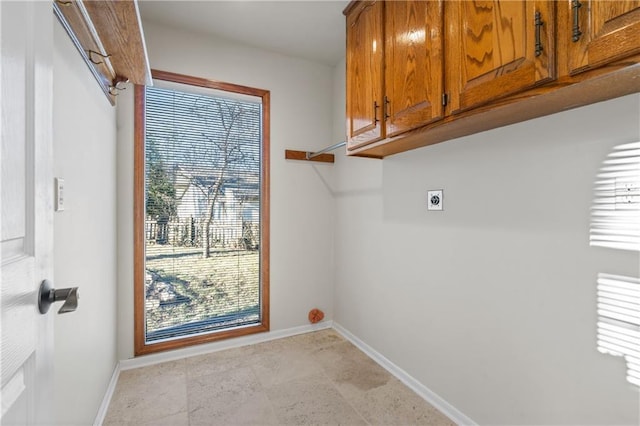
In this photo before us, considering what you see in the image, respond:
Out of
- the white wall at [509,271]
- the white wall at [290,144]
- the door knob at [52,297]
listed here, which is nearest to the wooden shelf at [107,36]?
the white wall at [290,144]

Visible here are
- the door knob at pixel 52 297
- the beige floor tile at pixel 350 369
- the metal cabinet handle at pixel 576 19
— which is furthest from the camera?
the beige floor tile at pixel 350 369

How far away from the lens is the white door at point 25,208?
51 centimetres

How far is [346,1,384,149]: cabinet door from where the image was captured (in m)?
1.75

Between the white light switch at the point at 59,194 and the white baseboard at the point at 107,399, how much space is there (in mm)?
1185

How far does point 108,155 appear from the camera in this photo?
1.89m

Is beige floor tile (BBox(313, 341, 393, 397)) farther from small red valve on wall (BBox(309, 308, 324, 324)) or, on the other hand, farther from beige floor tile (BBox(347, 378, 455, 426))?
small red valve on wall (BBox(309, 308, 324, 324))

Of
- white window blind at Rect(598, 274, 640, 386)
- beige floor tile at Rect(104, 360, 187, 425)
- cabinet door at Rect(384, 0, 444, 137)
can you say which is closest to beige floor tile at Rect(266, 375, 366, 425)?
beige floor tile at Rect(104, 360, 187, 425)

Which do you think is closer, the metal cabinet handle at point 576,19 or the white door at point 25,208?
the white door at point 25,208

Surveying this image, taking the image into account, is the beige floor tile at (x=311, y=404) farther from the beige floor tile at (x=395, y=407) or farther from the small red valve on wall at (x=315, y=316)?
the small red valve on wall at (x=315, y=316)

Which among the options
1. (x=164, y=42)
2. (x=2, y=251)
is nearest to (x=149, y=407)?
(x=2, y=251)

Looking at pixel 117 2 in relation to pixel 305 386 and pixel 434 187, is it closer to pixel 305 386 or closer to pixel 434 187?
pixel 434 187

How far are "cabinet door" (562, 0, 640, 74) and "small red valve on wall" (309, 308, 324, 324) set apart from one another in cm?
252

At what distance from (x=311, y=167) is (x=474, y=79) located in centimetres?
181

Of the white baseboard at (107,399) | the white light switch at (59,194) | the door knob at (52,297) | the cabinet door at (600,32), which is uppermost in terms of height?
the cabinet door at (600,32)
